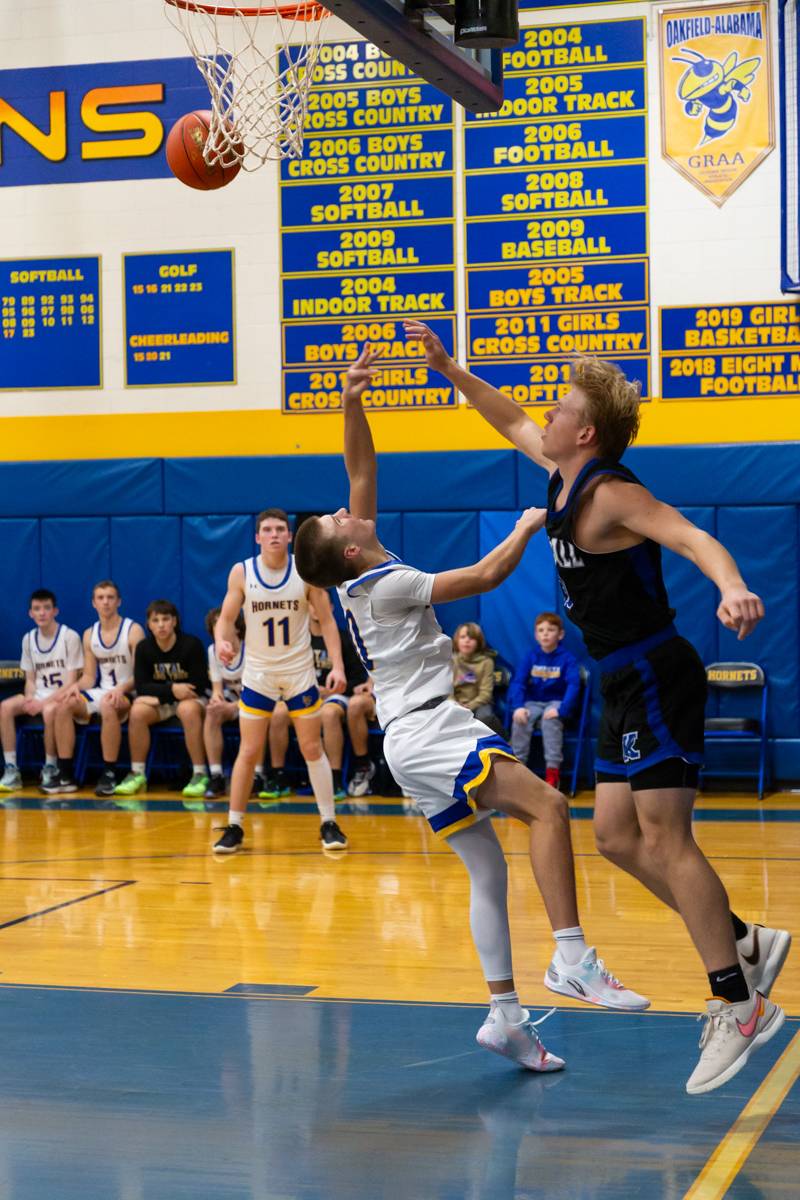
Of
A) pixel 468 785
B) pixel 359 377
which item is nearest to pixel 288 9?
pixel 359 377

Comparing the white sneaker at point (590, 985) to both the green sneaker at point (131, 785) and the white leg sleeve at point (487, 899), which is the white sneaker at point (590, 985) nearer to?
the white leg sleeve at point (487, 899)

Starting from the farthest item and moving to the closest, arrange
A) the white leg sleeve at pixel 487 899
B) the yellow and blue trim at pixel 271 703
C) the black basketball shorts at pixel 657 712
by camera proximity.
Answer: the yellow and blue trim at pixel 271 703
the white leg sleeve at pixel 487 899
the black basketball shorts at pixel 657 712

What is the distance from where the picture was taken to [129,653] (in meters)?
11.4

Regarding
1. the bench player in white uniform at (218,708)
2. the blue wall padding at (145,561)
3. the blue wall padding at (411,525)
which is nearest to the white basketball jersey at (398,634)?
the bench player in white uniform at (218,708)

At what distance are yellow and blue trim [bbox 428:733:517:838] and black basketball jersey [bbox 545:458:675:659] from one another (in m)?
0.48

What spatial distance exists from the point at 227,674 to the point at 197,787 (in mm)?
856

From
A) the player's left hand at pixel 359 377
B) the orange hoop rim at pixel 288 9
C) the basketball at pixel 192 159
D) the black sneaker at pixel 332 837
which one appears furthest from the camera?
the orange hoop rim at pixel 288 9

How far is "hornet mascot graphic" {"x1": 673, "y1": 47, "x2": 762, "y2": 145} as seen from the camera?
1079cm

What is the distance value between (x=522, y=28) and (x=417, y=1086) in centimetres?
902

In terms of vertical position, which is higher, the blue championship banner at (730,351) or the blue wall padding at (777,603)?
the blue championship banner at (730,351)

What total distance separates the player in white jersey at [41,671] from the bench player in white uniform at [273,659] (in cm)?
325

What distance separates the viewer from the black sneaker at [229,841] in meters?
8.38

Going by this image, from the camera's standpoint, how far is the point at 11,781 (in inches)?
446

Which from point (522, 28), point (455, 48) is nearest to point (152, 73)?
point (522, 28)
